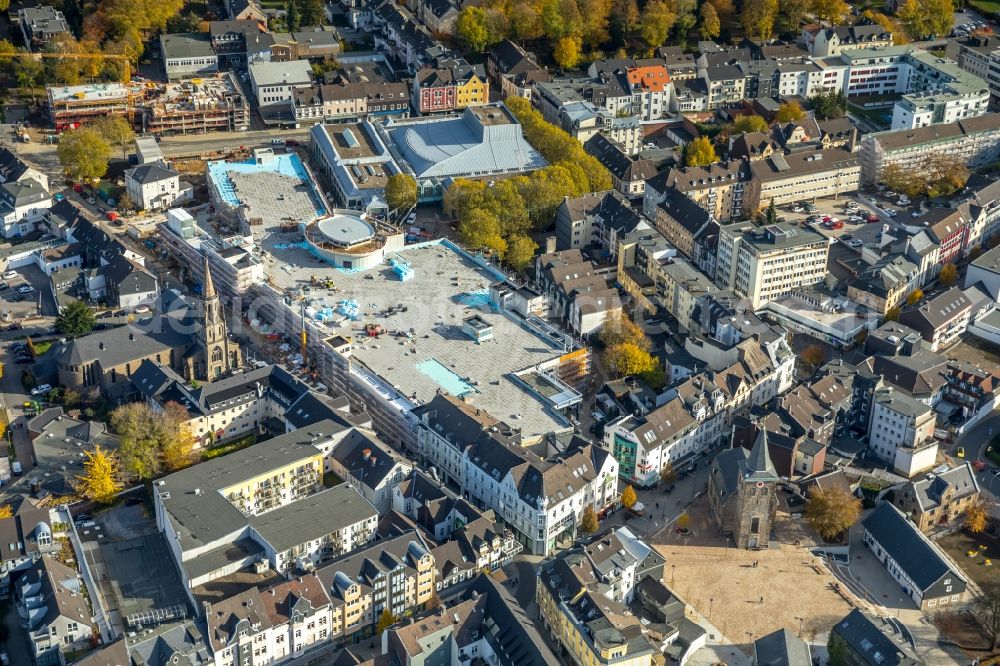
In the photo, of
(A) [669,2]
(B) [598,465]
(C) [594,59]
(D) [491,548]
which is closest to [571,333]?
(B) [598,465]

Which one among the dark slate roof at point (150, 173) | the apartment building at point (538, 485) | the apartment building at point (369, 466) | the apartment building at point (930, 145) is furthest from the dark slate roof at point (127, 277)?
the apartment building at point (930, 145)

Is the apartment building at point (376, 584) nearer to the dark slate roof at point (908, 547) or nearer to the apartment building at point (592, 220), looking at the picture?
the dark slate roof at point (908, 547)

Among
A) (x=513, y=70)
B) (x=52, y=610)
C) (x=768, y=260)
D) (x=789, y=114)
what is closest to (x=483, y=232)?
(x=768, y=260)

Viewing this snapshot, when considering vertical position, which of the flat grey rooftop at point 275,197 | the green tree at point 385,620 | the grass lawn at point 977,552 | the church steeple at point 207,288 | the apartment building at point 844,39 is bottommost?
the grass lawn at point 977,552

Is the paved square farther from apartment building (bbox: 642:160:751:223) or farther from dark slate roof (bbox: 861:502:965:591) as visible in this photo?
apartment building (bbox: 642:160:751:223)

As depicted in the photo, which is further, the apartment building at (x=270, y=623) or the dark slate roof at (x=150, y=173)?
the dark slate roof at (x=150, y=173)
